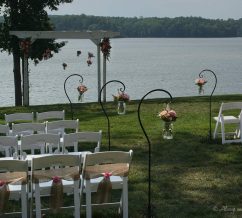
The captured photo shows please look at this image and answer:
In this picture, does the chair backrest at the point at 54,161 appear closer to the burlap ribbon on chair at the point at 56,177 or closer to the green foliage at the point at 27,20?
the burlap ribbon on chair at the point at 56,177

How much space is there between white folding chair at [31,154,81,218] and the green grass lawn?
2.81ft

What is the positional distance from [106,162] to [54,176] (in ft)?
2.20

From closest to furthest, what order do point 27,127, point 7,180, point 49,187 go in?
point 7,180, point 49,187, point 27,127

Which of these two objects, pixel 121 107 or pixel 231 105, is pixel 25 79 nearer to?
pixel 121 107

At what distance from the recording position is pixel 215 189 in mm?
8773

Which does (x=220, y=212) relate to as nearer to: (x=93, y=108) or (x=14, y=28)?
(x=93, y=108)

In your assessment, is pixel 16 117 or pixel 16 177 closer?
pixel 16 177

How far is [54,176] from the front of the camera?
6.93m

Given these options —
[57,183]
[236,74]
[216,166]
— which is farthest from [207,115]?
[236,74]

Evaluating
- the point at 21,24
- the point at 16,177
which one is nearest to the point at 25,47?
the point at 21,24

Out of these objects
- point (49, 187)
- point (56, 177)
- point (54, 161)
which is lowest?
point (49, 187)

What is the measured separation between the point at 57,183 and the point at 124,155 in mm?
908

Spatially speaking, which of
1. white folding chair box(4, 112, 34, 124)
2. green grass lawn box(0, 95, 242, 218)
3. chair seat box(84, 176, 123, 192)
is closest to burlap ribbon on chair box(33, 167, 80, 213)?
chair seat box(84, 176, 123, 192)

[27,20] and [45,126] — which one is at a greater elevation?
[27,20]
